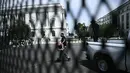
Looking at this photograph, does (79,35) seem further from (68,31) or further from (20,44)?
(20,44)

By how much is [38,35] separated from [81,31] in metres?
0.45

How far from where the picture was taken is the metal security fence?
3.43ft

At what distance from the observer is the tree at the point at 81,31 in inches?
34.9

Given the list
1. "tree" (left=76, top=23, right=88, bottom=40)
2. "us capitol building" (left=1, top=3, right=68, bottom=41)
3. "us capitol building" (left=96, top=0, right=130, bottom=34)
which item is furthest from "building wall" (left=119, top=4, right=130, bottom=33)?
"us capitol building" (left=1, top=3, right=68, bottom=41)

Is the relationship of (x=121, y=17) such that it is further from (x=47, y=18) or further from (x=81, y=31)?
(x=47, y=18)

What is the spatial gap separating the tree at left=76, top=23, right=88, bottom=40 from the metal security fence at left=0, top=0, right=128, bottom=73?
0.6 inches

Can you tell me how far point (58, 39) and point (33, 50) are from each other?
341 millimetres

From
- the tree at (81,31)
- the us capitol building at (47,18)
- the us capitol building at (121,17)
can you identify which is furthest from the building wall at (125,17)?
the us capitol building at (47,18)

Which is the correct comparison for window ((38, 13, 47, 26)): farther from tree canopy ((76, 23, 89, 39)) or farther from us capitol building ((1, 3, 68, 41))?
tree canopy ((76, 23, 89, 39))

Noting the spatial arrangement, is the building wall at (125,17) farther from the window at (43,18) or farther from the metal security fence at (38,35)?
the window at (43,18)

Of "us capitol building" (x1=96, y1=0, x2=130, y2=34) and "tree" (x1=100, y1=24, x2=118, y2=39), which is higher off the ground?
"us capitol building" (x1=96, y1=0, x2=130, y2=34)

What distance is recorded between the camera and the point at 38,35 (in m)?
1.31

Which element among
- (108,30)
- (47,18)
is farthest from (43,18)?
(108,30)

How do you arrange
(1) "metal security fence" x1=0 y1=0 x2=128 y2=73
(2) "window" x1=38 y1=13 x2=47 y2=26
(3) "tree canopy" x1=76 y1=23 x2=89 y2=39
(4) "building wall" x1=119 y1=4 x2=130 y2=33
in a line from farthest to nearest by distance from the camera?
(2) "window" x1=38 y1=13 x2=47 y2=26 → (1) "metal security fence" x1=0 y1=0 x2=128 y2=73 → (3) "tree canopy" x1=76 y1=23 x2=89 y2=39 → (4) "building wall" x1=119 y1=4 x2=130 y2=33
